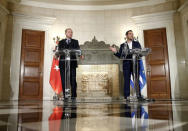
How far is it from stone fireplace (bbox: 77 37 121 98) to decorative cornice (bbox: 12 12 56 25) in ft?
5.78

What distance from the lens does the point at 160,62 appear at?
17.6ft

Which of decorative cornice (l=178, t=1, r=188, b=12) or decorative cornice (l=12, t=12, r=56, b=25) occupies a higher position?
decorative cornice (l=178, t=1, r=188, b=12)

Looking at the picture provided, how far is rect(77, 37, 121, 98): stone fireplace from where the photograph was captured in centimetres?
464

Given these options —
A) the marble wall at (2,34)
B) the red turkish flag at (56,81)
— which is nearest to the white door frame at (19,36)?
the marble wall at (2,34)

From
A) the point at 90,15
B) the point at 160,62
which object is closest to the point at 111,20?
the point at 90,15

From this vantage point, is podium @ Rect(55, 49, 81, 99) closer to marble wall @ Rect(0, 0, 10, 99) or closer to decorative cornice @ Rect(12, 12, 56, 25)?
marble wall @ Rect(0, 0, 10, 99)

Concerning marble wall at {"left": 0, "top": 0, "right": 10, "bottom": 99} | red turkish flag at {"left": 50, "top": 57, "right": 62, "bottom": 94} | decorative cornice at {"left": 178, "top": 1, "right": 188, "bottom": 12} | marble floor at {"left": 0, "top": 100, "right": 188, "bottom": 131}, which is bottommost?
marble floor at {"left": 0, "top": 100, "right": 188, "bottom": 131}

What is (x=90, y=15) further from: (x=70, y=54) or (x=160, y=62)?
(x=70, y=54)


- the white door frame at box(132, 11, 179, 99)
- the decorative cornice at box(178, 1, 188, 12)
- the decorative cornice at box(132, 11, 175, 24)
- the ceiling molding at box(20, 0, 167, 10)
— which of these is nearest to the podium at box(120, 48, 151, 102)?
the white door frame at box(132, 11, 179, 99)

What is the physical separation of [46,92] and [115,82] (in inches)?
81.4

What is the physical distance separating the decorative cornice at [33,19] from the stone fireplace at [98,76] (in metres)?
1.76

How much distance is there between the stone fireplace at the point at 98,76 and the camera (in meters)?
4.64

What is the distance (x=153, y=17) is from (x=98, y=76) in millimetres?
2590

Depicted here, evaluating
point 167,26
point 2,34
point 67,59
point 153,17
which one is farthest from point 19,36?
point 167,26
